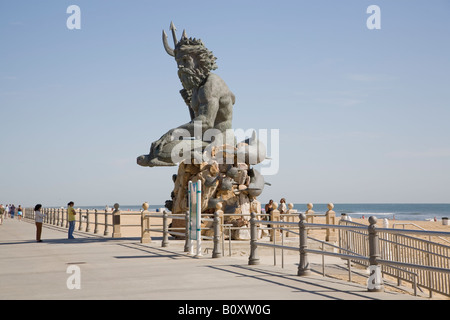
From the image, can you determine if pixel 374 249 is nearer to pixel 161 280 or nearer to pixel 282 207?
pixel 161 280

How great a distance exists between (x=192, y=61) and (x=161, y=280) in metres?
12.4

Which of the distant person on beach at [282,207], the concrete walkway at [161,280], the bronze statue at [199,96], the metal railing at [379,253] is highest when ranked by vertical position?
the bronze statue at [199,96]

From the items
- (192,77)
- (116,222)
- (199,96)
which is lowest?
(116,222)

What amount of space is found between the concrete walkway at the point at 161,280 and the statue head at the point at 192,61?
26.7ft

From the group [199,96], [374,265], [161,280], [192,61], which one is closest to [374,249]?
[374,265]

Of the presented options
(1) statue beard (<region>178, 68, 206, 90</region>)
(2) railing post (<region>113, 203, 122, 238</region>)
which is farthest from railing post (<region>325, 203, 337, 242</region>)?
(2) railing post (<region>113, 203, 122, 238</region>)

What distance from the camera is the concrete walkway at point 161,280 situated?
7.61 meters

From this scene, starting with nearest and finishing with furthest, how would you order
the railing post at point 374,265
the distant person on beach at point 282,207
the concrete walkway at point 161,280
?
the concrete walkway at point 161,280 → the railing post at point 374,265 → the distant person on beach at point 282,207

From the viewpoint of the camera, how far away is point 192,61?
66.2 ft

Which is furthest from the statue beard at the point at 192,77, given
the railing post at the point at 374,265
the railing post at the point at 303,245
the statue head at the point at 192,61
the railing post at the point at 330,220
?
the railing post at the point at 374,265

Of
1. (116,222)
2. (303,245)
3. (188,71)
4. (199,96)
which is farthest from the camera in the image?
(116,222)

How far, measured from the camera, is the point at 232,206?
19.7 m

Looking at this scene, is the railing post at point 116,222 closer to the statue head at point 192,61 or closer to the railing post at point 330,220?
the statue head at point 192,61
